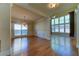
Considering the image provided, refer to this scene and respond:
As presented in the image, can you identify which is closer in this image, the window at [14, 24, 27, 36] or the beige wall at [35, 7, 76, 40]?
the window at [14, 24, 27, 36]

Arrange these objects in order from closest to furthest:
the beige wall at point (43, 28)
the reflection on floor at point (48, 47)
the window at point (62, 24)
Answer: the reflection on floor at point (48, 47) → the window at point (62, 24) → the beige wall at point (43, 28)

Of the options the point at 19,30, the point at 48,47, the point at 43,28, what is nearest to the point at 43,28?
the point at 43,28

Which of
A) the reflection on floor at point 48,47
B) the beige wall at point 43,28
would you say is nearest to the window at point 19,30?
the reflection on floor at point 48,47

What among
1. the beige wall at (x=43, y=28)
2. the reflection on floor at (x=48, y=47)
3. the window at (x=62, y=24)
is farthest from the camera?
the beige wall at (x=43, y=28)

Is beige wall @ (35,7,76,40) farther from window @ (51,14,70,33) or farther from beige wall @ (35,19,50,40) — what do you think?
window @ (51,14,70,33)

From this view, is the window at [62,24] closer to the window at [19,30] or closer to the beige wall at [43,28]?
the beige wall at [43,28]

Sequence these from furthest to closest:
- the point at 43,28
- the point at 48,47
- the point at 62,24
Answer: the point at 43,28 → the point at 48,47 → the point at 62,24

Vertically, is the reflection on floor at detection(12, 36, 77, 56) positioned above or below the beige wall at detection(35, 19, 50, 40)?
below

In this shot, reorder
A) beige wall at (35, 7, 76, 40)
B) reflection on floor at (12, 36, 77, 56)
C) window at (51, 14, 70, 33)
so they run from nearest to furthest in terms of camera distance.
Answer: reflection on floor at (12, 36, 77, 56), window at (51, 14, 70, 33), beige wall at (35, 7, 76, 40)

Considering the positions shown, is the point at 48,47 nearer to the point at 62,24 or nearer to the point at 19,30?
the point at 62,24

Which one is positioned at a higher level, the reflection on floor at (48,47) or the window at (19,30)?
the window at (19,30)

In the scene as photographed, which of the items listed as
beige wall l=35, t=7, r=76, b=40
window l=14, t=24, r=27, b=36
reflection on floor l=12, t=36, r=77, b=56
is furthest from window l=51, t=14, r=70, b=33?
window l=14, t=24, r=27, b=36

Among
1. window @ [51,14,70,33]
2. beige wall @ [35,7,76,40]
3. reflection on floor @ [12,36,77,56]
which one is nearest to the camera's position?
reflection on floor @ [12,36,77,56]

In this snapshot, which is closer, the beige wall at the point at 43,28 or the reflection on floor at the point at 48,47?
the reflection on floor at the point at 48,47
